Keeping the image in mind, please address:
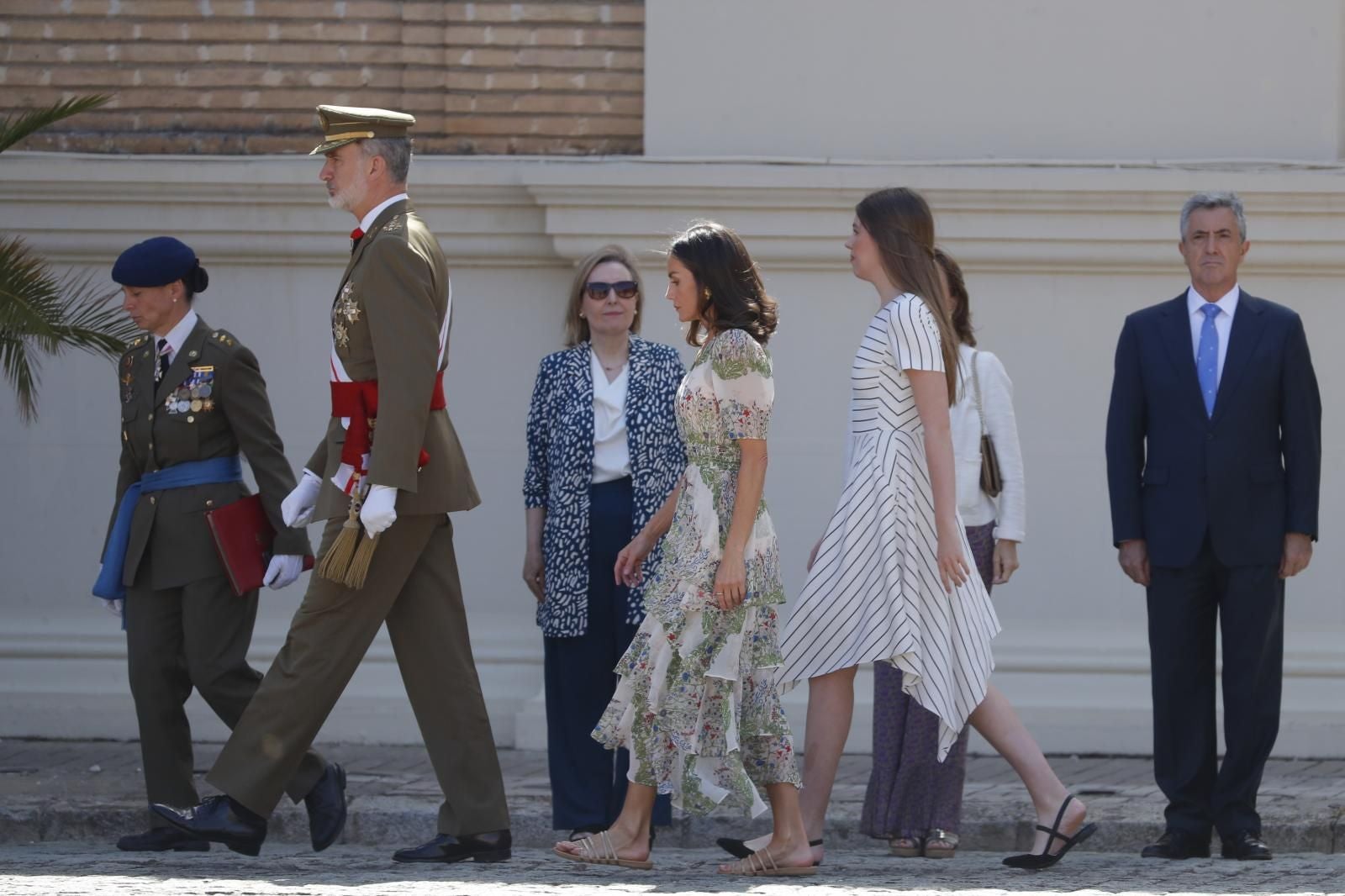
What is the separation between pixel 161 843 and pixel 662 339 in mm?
3084

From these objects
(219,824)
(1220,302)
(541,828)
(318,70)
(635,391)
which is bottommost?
(541,828)

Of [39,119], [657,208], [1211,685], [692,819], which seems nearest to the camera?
[1211,685]

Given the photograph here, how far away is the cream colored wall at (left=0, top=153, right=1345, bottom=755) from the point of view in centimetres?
755

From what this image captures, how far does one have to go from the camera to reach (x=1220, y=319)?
19.3 feet

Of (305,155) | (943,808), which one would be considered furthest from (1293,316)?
(305,155)

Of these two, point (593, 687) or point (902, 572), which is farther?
point (593, 687)

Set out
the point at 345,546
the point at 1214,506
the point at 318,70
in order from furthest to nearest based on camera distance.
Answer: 1. the point at 318,70
2. the point at 1214,506
3. the point at 345,546

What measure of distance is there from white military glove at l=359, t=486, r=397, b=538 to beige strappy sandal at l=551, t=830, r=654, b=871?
102cm

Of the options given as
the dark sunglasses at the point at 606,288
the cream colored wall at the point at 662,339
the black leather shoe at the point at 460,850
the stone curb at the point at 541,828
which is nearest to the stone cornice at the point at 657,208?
the cream colored wall at the point at 662,339

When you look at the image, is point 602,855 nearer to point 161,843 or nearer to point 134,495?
point 161,843

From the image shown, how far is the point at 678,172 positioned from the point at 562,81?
0.70 m

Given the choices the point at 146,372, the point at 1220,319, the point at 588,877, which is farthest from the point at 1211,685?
the point at 146,372

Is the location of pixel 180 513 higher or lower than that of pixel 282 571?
higher

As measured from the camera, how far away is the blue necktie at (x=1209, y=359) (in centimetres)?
586
